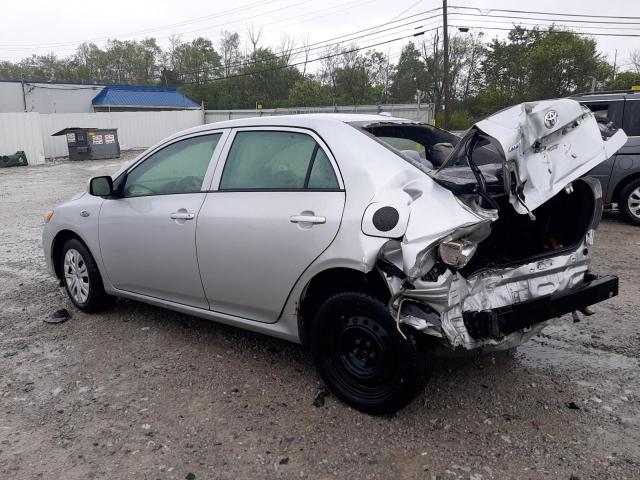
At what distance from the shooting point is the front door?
3807mm

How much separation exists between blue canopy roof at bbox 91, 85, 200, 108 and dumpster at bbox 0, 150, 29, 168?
63.1ft

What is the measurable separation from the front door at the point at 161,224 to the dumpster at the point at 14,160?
22.2 m

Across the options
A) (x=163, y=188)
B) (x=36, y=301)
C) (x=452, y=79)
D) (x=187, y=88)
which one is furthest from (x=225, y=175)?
(x=187, y=88)

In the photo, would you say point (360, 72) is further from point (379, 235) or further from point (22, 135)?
point (379, 235)

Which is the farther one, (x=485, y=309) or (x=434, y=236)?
(x=485, y=309)

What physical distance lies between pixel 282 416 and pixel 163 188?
1998mm

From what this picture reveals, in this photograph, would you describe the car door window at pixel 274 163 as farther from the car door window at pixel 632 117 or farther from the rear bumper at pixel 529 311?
the car door window at pixel 632 117

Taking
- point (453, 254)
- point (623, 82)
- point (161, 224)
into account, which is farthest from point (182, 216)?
point (623, 82)

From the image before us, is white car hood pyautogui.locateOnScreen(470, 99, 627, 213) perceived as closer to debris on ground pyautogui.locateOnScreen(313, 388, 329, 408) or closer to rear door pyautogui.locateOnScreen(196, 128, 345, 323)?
rear door pyautogui.locateOnScreen(196, 128, 345, 323)

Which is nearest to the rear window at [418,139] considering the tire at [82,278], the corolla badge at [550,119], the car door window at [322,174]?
the car door window at [322,174]

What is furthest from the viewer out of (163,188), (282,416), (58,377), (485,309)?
(163,188)

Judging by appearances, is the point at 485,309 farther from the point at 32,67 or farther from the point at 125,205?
the point at 32,67

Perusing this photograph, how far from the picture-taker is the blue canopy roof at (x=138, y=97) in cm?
4222

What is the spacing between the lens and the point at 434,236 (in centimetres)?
261
